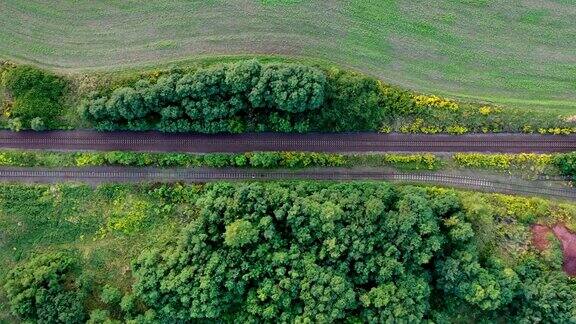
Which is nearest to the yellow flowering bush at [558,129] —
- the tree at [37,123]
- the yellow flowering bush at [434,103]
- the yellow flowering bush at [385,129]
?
the yellow flowering bush at [434,103]

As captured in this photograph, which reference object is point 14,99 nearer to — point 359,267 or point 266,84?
point 266,84

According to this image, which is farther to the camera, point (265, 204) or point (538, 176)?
point (538, 176)

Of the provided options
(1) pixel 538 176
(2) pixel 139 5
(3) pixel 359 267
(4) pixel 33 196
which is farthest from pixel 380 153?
(4) pixel 33 196

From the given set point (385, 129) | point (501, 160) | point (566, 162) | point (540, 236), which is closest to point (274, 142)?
point (385, 129)

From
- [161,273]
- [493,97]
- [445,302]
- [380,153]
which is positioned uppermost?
[493,97]

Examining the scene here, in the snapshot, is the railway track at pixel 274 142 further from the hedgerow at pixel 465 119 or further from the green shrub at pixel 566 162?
the green shrub at pixel 566 162

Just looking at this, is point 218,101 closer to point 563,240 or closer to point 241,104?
point 241,104
